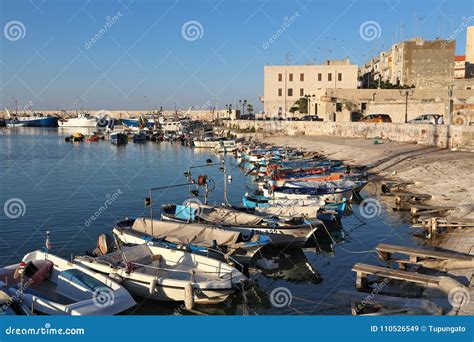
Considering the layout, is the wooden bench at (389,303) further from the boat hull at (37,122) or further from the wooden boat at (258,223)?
the boat hull at (37,122)

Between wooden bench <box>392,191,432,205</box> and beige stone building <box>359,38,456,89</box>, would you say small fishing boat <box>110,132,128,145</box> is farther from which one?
wooden bench <box>392,191,432,205</box>

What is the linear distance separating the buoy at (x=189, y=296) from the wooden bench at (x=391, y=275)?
4.48 metres

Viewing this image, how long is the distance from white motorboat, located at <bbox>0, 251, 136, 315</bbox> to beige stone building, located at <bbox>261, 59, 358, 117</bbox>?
72.6 meters

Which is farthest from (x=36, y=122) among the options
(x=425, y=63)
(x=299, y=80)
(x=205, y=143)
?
(x=425, y=63)

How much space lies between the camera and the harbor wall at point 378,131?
119 feet

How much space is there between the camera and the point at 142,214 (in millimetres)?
25094

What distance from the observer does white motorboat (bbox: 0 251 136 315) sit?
11.6 m

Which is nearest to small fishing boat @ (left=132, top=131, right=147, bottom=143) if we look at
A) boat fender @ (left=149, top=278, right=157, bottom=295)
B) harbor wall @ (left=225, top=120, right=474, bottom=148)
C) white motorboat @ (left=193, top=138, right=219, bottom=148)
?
harbor wall @ (left=225, top=120, right=474, bottom=148)

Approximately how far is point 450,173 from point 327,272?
15.3m

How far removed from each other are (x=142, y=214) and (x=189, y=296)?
12873mm

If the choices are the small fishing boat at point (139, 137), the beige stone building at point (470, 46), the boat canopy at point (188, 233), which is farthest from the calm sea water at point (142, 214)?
the beige stone building at point (470, 46)

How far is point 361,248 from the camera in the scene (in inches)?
726

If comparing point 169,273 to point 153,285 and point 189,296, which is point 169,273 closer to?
point 153,285

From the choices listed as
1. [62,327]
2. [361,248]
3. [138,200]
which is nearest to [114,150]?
[138,200]
